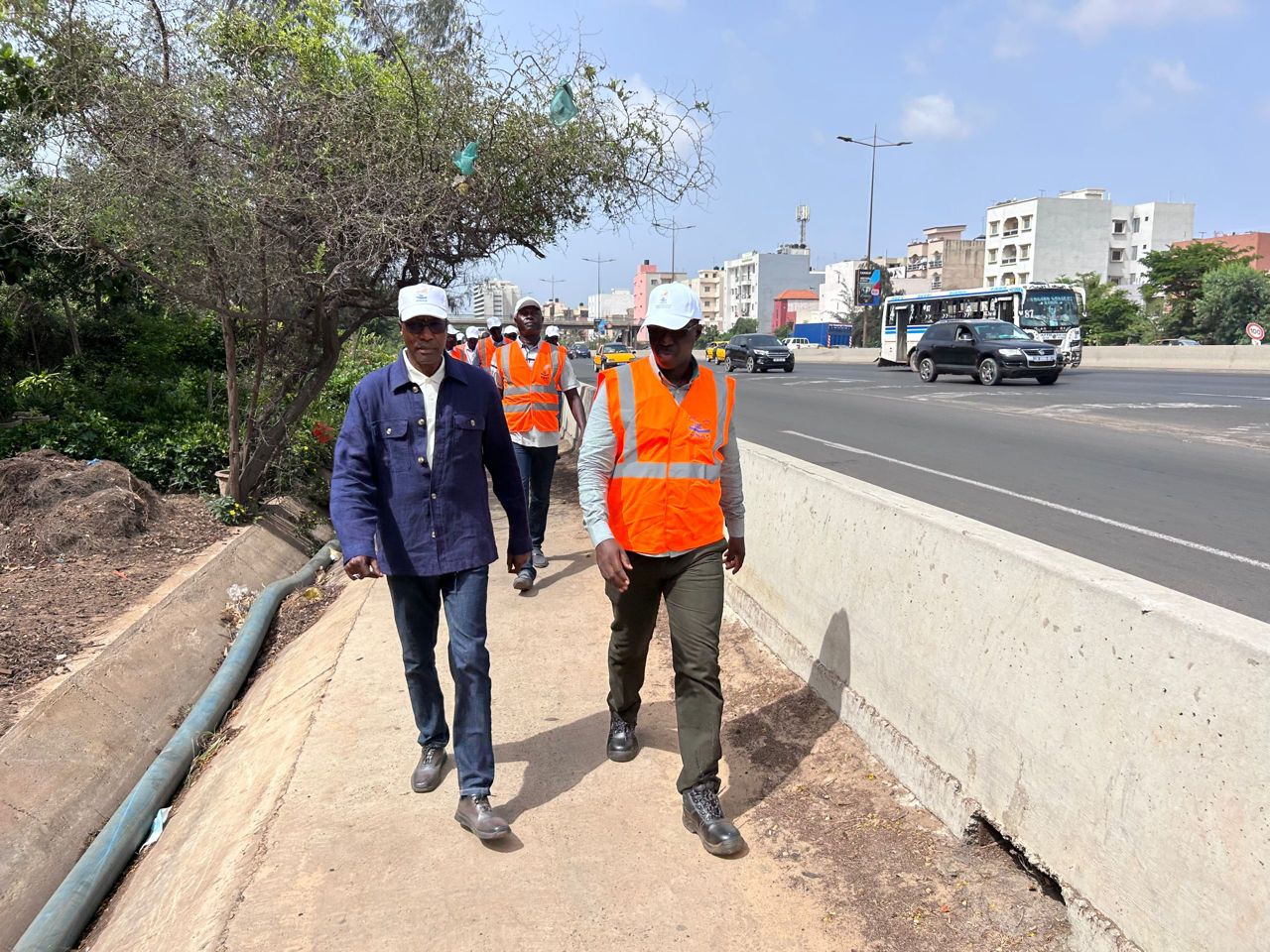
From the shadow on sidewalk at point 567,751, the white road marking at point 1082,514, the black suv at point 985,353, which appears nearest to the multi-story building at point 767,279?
the black suv at point 985,353

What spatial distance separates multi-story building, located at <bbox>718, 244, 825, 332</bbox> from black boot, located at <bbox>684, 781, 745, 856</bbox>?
419 feet

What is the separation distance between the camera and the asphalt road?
646 cm

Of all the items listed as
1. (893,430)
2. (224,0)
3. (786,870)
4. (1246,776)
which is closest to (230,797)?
(786,870)

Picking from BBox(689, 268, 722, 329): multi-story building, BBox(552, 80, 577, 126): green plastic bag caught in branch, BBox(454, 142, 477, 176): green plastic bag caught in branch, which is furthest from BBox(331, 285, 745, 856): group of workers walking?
BBox(689, 268, 722, 329): multi-story building

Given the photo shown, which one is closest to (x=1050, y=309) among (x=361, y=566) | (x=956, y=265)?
(x=361, y=566)

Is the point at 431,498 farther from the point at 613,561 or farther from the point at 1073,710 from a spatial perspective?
the point at 1073,710

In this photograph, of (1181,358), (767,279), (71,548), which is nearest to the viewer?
(71,548)

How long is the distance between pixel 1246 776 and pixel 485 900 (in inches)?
85.7

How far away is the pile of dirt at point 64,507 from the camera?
751cm

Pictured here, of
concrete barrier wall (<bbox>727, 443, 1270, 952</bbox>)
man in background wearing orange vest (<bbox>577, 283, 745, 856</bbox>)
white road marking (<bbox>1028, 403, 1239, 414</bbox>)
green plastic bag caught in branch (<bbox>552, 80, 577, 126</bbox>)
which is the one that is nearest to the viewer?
concrete barrier wall (<bbox>727, 443, 1270, 952</bbox>)

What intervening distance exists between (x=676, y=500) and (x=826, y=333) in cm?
8621

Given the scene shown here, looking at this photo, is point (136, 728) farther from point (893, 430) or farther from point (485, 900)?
point (893, 430)

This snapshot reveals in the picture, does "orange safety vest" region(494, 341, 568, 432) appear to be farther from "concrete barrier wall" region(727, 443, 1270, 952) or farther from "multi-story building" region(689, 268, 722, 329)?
"multi-story building" region(689, 268, 722, 329)

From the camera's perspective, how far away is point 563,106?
796cm
